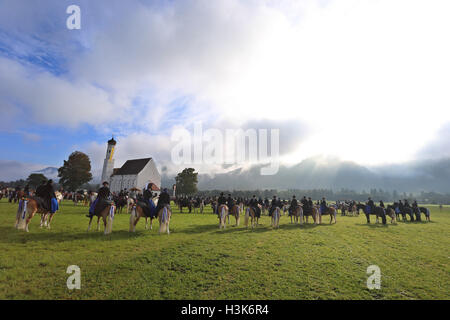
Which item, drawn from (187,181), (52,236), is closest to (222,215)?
(52,236)

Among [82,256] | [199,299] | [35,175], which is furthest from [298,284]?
[35,175]

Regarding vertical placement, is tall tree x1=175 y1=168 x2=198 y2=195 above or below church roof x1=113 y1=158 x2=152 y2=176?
below

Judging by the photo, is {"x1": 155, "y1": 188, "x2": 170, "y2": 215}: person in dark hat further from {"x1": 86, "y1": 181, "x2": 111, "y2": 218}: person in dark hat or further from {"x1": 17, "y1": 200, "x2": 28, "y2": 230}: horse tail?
{"x1": 17, "y1": 200, "x2": 28, "y2": 230}: horse tail

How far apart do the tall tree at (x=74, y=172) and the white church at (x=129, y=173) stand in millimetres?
10142

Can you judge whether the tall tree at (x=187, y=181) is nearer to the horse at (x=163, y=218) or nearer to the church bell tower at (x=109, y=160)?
the church bell tower at (x=109, y=160)

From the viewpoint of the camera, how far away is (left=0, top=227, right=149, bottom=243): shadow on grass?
820cm

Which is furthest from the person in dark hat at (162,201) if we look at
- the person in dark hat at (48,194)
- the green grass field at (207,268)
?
the person in dark hat at (48,194)

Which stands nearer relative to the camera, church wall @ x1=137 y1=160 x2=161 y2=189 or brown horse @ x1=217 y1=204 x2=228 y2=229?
brown horse @ x1=217 y1=204 x2=228 y2=229

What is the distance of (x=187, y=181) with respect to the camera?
68688 millimetres

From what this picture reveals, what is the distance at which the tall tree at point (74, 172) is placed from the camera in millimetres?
50188

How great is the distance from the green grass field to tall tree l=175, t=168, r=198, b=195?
58.8 metres

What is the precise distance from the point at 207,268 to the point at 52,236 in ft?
25.5

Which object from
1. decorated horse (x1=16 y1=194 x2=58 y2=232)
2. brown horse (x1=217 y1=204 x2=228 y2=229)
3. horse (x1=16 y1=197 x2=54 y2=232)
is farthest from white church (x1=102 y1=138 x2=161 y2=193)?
horse (x1=16 y1=197 x2=54 y2=232)
